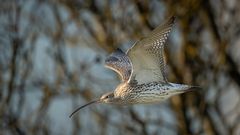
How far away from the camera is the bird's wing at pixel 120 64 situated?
24.2 ft

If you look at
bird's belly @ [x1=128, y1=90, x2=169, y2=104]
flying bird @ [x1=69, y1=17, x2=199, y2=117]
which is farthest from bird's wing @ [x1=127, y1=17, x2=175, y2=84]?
bird's belly @ [x1=128, y1=90, x2=169, y2=104]

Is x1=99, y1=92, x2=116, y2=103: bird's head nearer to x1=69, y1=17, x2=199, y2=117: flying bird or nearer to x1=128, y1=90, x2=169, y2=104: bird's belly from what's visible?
x1=69, y1=17, x2=199, y2=117: flying bird

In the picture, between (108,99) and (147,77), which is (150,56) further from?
(108,99)

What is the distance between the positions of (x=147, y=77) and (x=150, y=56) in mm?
237

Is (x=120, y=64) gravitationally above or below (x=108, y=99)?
above

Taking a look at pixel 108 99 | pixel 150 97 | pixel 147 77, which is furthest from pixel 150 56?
pixel 108 99

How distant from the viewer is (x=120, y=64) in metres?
7.50

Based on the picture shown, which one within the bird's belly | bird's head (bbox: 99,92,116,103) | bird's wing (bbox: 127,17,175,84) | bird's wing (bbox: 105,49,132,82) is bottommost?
the bird's belly

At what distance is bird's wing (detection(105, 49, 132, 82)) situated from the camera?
739 cm

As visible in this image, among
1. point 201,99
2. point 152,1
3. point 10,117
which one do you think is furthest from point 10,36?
point 201,99

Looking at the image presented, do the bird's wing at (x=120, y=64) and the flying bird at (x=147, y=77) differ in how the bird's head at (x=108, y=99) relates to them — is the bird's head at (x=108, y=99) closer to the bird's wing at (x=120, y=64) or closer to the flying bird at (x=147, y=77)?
the flying bird at (x=147, y=77)

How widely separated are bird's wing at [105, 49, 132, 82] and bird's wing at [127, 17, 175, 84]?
27cm

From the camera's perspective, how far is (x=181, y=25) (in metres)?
12.9

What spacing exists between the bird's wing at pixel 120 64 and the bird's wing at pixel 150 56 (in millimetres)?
269
